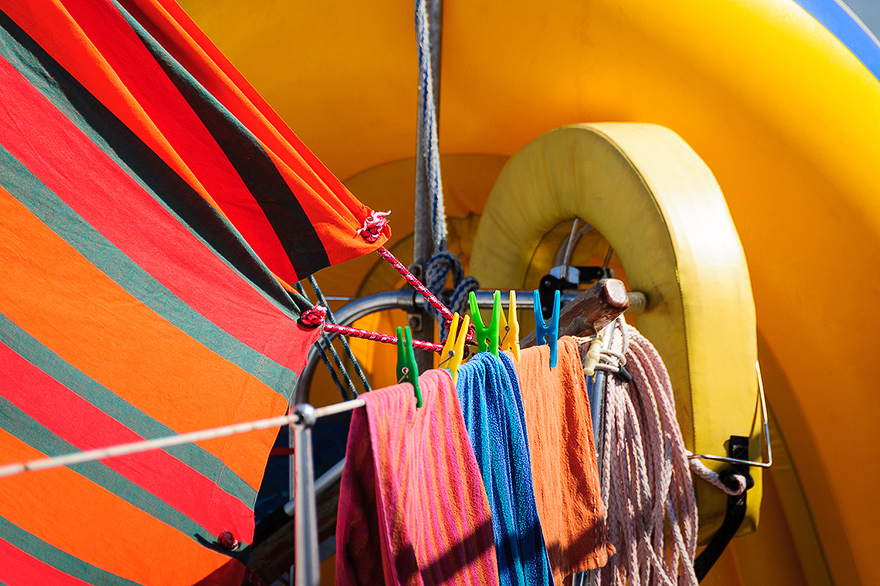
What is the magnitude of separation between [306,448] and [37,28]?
2.79ft

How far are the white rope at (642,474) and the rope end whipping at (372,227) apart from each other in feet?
1.58

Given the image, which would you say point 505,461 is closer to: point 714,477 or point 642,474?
point 642,474

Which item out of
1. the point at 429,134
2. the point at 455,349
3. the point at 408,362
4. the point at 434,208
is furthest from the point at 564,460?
the point at 429,134

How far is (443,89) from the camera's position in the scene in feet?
8.14

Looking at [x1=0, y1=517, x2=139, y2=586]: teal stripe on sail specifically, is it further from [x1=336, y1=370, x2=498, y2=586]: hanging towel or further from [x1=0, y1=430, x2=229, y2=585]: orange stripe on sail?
[x1=336, y1=370, x2=498, y2=586]: hanging towel

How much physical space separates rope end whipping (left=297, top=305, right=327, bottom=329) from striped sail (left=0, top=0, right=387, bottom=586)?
2 cm

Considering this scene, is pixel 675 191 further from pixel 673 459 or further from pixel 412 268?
pixel 412 268

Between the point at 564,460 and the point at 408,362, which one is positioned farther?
the point at 564,460

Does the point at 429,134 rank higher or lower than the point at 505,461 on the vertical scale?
higher

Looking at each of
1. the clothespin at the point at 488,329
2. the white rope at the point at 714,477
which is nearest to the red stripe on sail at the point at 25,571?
the clothespin at the point at 488,329

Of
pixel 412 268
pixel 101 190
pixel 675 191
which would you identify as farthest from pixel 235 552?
pixel 675 191

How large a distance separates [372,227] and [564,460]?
0.55 metres

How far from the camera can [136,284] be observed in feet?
3.64

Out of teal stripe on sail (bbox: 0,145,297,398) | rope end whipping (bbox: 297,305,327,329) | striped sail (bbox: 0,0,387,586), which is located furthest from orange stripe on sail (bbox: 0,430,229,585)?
rope end whipping (bbox: 297,305,327,329)
